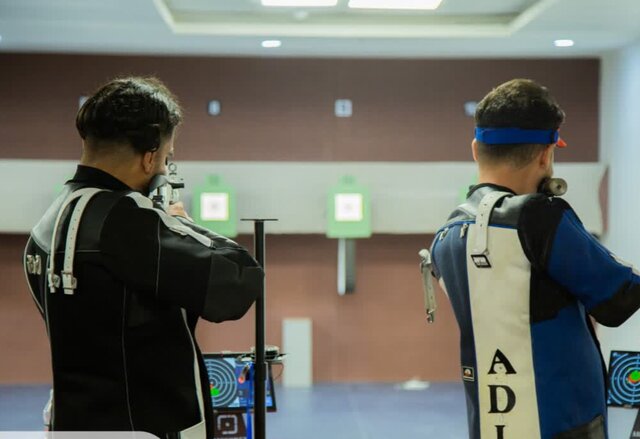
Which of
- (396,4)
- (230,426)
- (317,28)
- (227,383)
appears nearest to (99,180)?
(227,383)

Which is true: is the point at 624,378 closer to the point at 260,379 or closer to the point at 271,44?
the point at 260,379

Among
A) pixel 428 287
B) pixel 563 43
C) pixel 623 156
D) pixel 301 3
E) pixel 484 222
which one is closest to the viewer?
pixel 484 222

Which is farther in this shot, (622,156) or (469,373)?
(622,156)

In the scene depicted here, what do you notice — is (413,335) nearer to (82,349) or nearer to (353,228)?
(353,228)

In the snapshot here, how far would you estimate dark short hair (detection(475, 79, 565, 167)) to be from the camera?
62.3 inches

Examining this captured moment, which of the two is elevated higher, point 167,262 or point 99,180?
point 99,180

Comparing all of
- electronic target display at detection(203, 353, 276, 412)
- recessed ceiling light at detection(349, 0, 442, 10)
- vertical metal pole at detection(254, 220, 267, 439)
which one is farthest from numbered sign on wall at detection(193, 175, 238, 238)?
vertical metal pole at detection(254, 220, 267, 439)

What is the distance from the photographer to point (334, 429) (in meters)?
4.29

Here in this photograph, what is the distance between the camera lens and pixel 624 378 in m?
3.24

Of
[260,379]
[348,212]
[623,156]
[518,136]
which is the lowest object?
[260,379]

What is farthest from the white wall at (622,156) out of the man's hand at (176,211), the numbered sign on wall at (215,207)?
the man's hand at (176,211)

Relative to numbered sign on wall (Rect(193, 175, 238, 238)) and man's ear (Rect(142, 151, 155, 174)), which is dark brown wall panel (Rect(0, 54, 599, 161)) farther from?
man's ear (Rect(142, 151, 155, 174))

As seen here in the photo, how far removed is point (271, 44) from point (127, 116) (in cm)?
364

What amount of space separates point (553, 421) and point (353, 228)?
12.1 ft
